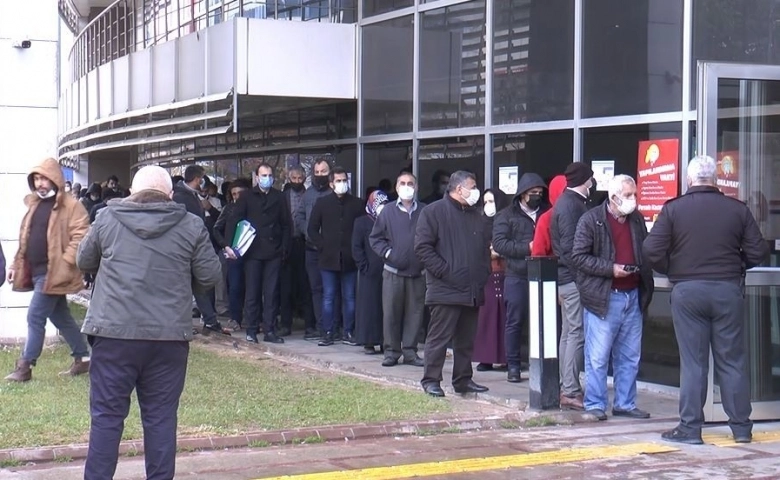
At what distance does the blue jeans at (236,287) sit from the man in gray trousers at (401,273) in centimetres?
311

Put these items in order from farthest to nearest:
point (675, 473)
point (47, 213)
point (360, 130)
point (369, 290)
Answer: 1. point (360, 130)
2. point (369, 290)
3. point (47, 213)
4. point (675, 473)

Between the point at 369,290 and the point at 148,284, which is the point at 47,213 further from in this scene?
the point at 148,284

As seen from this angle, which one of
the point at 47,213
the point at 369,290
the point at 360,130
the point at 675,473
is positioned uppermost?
the point at 360,130

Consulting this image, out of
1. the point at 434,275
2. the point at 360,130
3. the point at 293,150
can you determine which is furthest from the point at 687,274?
the point at 293,150

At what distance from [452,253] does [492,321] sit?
184 centimetres

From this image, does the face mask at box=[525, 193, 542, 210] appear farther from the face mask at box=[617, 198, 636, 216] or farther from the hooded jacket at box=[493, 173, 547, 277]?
the face mask at box=[617, 198, 636, 216]

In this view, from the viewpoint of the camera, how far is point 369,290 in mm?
12695

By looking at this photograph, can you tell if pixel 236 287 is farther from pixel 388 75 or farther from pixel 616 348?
pixel 616 348

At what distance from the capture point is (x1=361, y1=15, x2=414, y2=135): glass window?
14.1 metres

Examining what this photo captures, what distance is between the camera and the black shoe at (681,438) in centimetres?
845

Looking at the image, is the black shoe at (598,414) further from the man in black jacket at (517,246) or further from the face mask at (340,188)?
the face mask at (340,188)

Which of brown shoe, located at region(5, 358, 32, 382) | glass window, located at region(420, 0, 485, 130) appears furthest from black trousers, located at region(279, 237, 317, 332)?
brown shoe, located at region(5, 358, 32, 382)

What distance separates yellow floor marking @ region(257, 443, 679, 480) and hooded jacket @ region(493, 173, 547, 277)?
2900 mm

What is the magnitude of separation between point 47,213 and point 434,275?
3380mm
